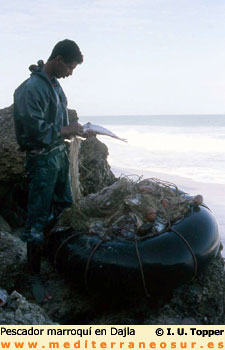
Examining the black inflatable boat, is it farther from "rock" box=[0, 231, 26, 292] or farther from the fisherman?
"rock" box=[0, 231, 26, 292]

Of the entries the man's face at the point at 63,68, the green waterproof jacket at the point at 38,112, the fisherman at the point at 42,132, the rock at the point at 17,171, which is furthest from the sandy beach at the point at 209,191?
the man's face at the point at 63,68

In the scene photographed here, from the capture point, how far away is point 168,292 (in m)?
4.31

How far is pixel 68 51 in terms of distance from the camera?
152 inches

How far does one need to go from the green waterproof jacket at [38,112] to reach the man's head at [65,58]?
14 cm

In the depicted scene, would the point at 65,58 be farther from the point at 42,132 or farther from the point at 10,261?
the point at 10,261

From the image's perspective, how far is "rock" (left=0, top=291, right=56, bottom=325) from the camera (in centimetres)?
321

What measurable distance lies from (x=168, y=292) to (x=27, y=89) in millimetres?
2527

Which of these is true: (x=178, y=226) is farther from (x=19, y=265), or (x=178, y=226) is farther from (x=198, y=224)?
(x=19, y=265)

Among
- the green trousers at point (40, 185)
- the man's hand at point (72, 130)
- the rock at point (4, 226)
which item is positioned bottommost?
the rock at point (4, 226)

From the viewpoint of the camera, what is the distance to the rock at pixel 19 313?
126 inches

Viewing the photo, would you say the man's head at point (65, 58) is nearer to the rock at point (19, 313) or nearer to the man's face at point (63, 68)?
the man's face at point (63, 68)

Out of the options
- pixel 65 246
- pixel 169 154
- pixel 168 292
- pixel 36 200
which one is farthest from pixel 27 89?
pixel 169 154

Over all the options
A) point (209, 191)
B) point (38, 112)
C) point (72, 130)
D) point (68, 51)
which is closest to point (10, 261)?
point (72, 130)

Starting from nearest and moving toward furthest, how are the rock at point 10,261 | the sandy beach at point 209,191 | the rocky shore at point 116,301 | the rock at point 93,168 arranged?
1. the rocky shore at point 116,301
2. the rock at point 10,261
3. the rock at point 93,168
4. the sandy beach at point 209,191
